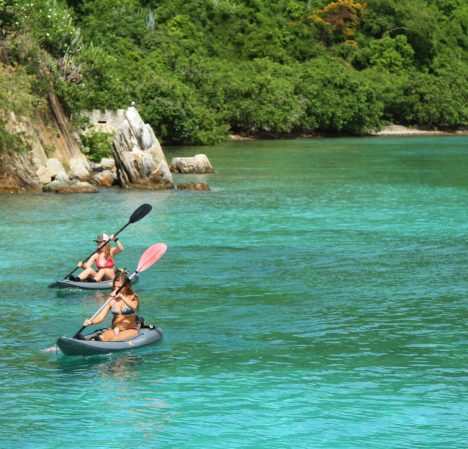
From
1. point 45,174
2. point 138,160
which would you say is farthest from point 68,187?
point 138,160

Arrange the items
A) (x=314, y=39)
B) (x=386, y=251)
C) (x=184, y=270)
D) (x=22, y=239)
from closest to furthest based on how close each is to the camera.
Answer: (x=184, y=270), (x=386, y=251), (x=22, y=239), (x=314, y=39)

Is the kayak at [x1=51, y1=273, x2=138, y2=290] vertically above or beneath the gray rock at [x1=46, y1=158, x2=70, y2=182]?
above

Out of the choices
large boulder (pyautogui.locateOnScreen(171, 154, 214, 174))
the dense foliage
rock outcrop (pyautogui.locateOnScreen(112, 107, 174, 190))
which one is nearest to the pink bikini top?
rock outcrop (pyautogui.locateOnScreen(112, 107, 174, 190))

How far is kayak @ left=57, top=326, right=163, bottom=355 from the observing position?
64.4 ft

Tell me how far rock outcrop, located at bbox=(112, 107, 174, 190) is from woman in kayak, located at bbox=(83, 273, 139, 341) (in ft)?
104

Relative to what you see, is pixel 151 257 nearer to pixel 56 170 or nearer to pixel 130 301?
pixel 130 301

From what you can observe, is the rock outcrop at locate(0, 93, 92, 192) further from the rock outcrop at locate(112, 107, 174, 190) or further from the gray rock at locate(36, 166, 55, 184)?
the rock outcrop at locate(112, 107, 174, 190)

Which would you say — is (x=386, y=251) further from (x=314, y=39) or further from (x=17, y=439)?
(x=314, y=39)

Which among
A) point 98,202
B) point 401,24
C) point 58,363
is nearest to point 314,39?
point 401,24

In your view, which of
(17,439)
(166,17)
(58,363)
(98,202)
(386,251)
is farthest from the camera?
(166,17)

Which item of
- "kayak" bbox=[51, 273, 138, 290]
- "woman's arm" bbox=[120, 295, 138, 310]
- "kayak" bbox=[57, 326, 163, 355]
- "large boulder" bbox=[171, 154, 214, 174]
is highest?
"woman's arm" bbox=[120, 295, 138, 310]

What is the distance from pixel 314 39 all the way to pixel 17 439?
139390 millimetres

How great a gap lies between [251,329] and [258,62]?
107 m

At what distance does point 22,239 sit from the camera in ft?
116
